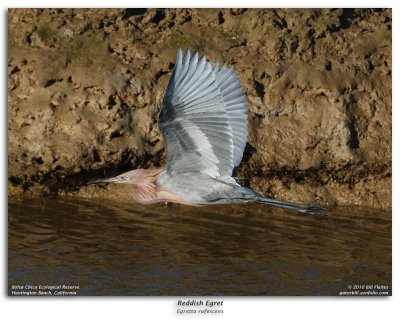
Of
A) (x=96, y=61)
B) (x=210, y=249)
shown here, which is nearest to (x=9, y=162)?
(x=96, y=61)

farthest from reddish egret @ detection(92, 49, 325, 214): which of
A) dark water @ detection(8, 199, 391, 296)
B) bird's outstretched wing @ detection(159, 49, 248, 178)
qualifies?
dark water @ detection(8, 199, 391, 296)

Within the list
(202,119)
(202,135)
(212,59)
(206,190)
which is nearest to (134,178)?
(206,190)

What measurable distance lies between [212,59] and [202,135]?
375 cm

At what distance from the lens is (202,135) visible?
554cm

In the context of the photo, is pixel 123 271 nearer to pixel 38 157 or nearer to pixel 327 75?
pixel 38 157

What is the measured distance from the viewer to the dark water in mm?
6711

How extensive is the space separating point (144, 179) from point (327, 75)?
3.69 meters

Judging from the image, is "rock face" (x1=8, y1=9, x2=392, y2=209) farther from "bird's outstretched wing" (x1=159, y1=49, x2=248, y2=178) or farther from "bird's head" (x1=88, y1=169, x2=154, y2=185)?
"bird's outstretched wing" (x1=159, y1=49, x2=248, y2=178)

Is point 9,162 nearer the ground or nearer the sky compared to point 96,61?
nearer the ground

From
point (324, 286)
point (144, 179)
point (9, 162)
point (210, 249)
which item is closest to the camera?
point (144, 179)

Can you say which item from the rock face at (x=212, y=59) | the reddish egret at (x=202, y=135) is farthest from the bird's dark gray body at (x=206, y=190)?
Result: the rock face at (x=212, y=59)

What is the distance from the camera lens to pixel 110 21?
30.6 ft

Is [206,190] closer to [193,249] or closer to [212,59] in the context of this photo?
[193,249]

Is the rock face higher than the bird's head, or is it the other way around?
the rock face
